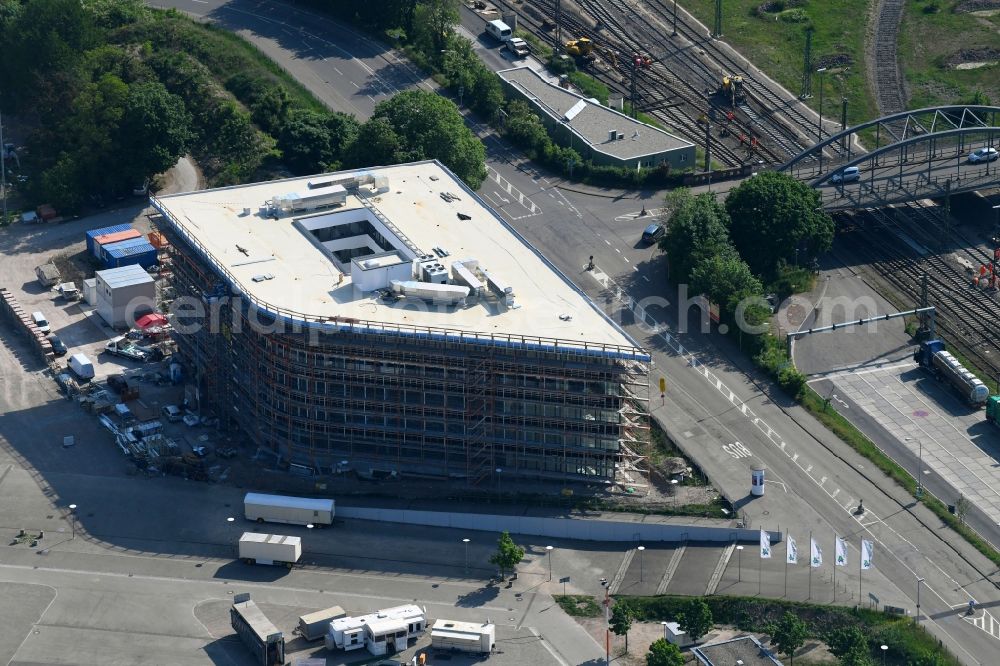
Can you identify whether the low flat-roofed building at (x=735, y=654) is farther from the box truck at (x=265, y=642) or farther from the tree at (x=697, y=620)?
the box truck at (x=265, y=642)

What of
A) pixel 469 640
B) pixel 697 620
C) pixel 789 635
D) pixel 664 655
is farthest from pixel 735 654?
pixel 469 640

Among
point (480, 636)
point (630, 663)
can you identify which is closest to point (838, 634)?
point (630, 663)

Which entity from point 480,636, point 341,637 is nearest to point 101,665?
point 341,637

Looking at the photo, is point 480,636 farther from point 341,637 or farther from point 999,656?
point 999,656

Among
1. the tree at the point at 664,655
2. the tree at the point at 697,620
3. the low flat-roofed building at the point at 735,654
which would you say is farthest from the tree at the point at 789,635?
the tree at the point at 664,655
